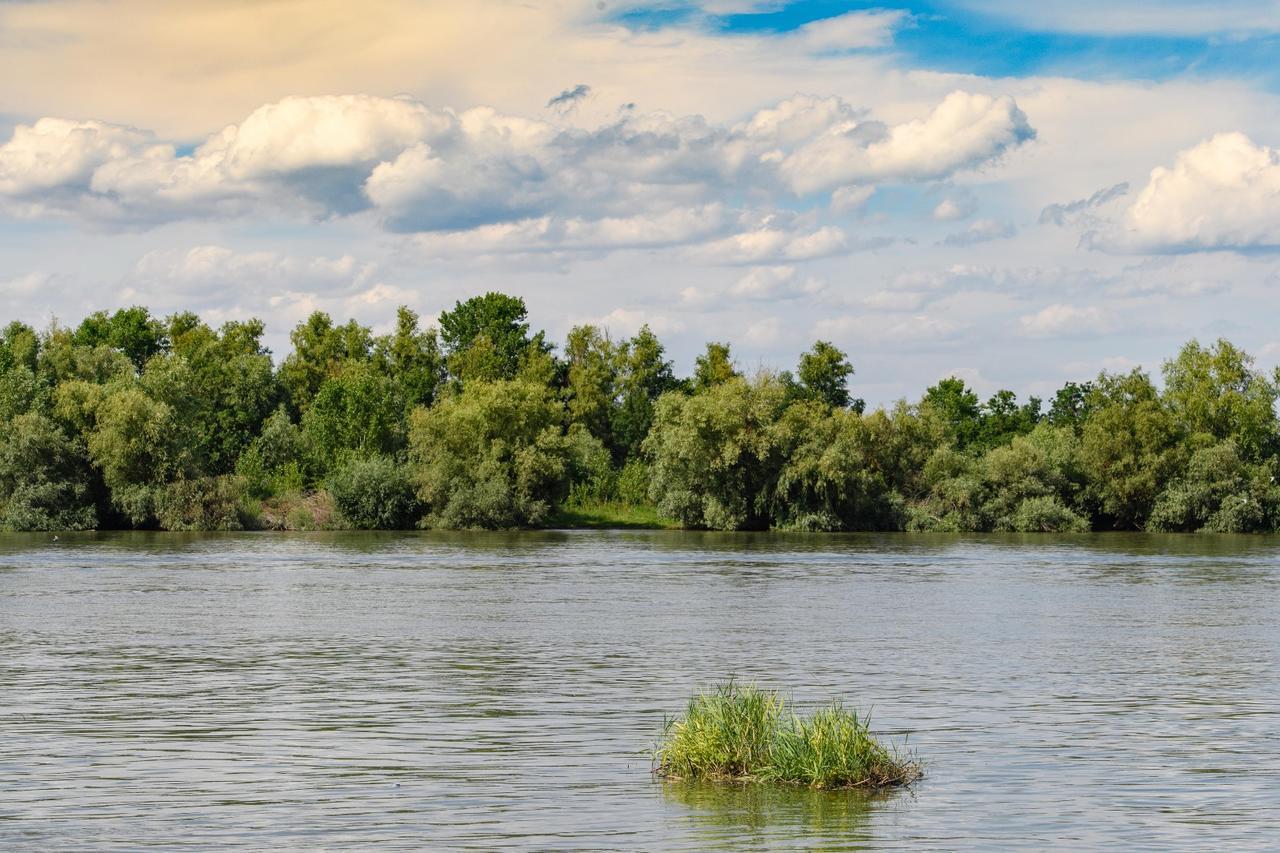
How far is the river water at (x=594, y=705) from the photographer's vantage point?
55.1 ft

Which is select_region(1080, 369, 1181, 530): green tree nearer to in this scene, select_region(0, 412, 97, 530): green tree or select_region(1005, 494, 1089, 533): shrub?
select_region(1005, 494, 1089, 533): shrub

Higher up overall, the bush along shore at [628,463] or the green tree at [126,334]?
the green tree at [126,334]

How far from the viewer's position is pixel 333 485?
11056 centimetres

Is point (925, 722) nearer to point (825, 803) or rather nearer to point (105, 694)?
point (825, 803)

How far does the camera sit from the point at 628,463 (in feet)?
428

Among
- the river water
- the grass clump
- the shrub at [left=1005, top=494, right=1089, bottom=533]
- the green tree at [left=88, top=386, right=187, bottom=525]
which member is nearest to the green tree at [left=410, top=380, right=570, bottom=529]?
the green tree at [left=88, top=386, right=187, bottom=525]

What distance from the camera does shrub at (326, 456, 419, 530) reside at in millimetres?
109625

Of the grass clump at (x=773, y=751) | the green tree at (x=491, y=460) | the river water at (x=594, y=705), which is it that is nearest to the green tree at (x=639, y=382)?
the green tree at (x=491, y=460)

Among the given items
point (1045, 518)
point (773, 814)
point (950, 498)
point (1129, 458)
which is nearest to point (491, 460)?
point (950, 498)

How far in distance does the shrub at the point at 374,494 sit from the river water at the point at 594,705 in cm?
4842

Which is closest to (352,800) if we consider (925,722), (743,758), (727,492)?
(743,758)

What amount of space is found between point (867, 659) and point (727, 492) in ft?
249

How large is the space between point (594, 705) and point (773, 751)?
799cm

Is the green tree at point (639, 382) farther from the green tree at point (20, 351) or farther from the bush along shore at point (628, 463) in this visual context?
the green tree at point (20, 351)
